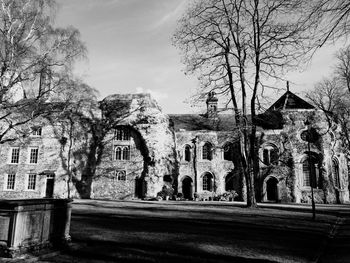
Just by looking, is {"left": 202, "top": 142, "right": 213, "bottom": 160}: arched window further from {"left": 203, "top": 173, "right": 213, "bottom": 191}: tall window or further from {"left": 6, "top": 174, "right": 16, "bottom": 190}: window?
{"left": 6, "top": 174, "right": 16, "bottom": 190}: window

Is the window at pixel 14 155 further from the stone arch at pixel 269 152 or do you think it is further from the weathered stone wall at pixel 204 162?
the stone arch at pixel 269 152

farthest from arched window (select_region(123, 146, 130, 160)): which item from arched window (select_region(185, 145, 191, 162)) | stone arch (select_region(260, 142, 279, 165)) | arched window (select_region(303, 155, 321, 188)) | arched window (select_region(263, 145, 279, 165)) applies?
arched window (select_region(303, 155, 321, 188))

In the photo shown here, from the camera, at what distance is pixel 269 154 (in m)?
33.3

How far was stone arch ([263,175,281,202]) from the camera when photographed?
32.0 meters

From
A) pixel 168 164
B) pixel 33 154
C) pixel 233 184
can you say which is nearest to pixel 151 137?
pixel 168 164

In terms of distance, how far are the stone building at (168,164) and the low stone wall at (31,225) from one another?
75.7ft

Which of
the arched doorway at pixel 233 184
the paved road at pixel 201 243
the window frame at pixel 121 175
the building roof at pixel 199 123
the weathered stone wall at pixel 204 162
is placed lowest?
the paved road at pixel 201 243

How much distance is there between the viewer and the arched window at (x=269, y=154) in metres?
32.9

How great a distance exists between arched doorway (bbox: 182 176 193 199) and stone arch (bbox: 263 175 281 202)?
8190 millimetres

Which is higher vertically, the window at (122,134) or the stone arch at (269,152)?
the window at (122,134)

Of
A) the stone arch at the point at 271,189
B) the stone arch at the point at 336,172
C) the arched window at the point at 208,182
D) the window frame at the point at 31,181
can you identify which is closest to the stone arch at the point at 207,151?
the arched window at the point at 208,182

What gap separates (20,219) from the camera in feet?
21.8

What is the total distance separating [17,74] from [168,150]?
19467 mm

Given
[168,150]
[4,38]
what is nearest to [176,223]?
[4,38]
